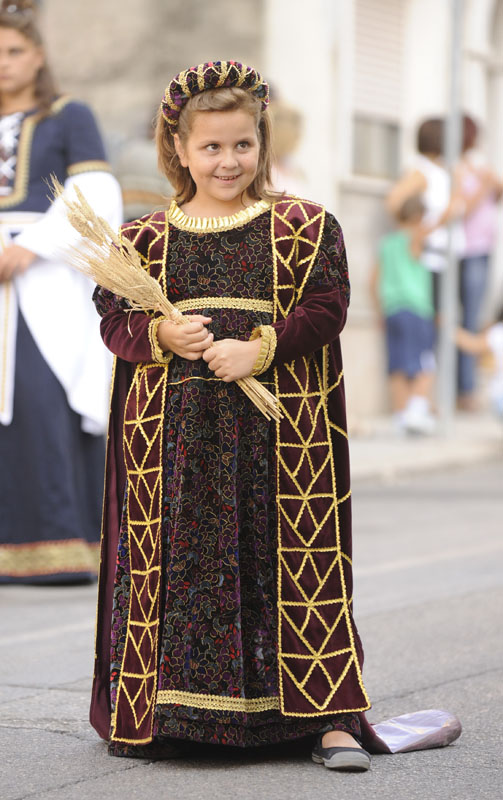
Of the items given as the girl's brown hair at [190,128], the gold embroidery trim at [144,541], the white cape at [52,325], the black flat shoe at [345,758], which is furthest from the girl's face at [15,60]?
the black flat shoe at [345,758]

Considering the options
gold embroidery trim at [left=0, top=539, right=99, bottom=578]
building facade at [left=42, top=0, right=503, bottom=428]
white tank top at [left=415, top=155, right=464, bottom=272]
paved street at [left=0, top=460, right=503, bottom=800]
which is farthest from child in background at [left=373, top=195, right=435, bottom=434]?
gold embroidery trim at [left=0, top=539, right=99, bottom=578]

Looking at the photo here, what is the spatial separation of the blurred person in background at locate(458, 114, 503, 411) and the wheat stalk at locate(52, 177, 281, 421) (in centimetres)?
1018

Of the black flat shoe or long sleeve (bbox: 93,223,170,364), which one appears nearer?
the black flat shoe

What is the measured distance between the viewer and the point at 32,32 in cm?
688

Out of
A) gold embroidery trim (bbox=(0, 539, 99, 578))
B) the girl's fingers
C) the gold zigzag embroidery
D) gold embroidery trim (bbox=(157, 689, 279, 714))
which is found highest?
the girl's fingers

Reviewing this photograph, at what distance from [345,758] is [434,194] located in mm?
9982

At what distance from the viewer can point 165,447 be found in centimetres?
405

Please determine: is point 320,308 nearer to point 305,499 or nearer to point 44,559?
point 305,499

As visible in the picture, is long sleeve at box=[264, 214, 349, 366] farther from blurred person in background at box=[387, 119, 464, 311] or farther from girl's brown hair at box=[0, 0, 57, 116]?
blurred person in background at box=[387, 119, 464, 311]

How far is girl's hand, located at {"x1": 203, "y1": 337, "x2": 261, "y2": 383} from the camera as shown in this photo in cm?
395

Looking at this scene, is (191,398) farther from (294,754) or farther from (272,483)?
(294,754)

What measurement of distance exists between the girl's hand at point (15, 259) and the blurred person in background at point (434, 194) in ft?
22.7

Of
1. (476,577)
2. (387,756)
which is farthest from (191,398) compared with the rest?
(476,577)

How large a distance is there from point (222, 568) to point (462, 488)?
23.6 ft
